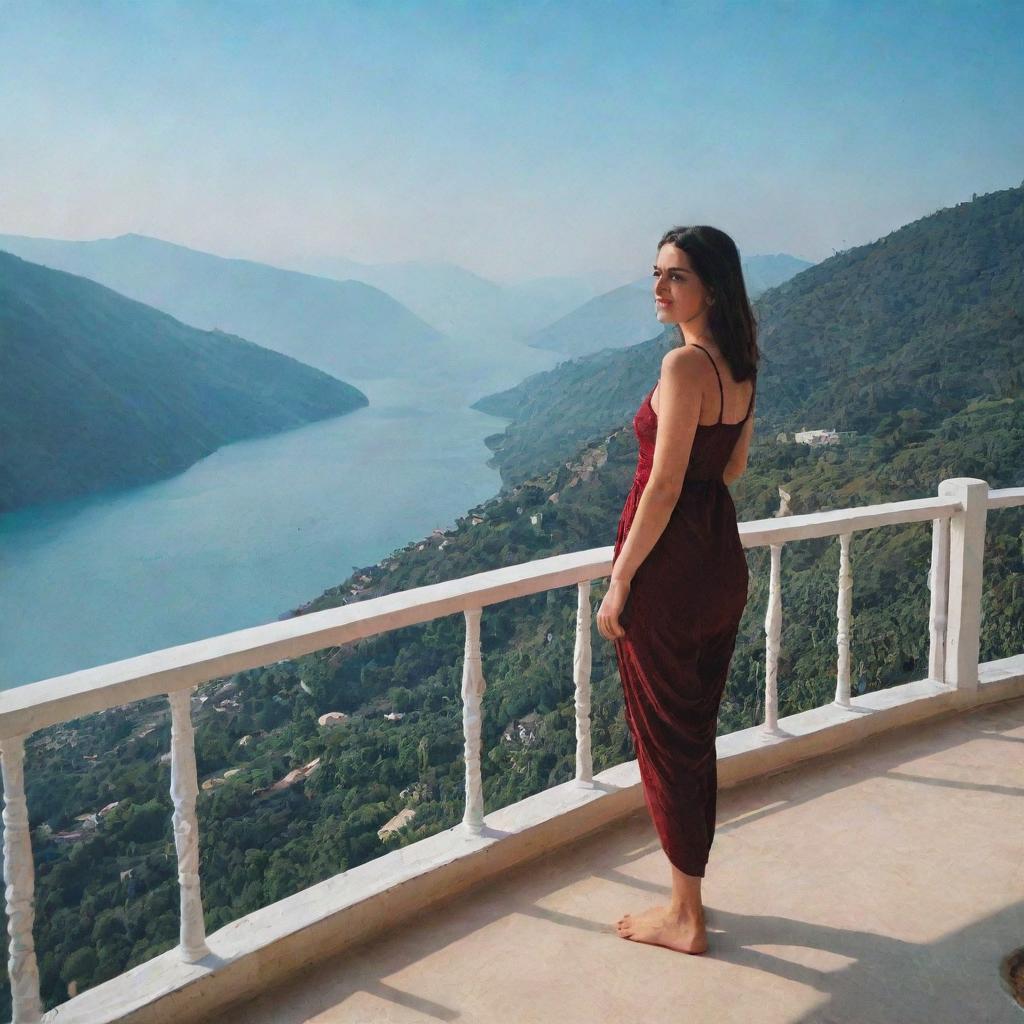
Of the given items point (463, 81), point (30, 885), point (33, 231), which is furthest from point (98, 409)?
point (30, 885)

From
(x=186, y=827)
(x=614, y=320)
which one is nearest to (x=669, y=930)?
(x=186, y=827)

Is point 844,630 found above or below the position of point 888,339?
below

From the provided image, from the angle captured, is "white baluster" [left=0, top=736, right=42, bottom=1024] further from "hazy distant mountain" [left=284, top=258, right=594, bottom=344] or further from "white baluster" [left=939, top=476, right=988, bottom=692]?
"hazy distant mountain" [left=284, top=258, right=594, bottom=344]

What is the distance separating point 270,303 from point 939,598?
75.4 ft

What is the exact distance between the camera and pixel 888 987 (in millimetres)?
1476

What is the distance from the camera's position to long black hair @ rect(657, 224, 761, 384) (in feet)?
4.71

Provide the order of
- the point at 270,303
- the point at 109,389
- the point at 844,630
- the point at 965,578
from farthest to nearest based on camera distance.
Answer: the point at 270,303, the point at 109,389, the point at 965,578, the point at 844,630

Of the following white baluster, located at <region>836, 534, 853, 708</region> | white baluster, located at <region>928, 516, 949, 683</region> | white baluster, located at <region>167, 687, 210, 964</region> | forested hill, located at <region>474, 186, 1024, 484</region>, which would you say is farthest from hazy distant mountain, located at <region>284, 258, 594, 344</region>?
white baluster, located at <region>167, 687, 210, 964</region>

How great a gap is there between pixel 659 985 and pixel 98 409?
15651 mm

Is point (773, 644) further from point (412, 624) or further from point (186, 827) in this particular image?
point (186, 827)

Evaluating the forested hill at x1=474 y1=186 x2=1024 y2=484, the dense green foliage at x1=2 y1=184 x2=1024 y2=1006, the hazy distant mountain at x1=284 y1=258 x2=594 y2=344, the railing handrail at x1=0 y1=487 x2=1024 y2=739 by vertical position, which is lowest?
the dense green foliage at x1=2 y1=184 x2=1024 y2=1006

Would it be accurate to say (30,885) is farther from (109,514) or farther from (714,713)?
(109,514)

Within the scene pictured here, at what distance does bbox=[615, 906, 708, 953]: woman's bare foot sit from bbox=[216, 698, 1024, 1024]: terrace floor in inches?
0.8

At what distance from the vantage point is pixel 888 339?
13656 mm
